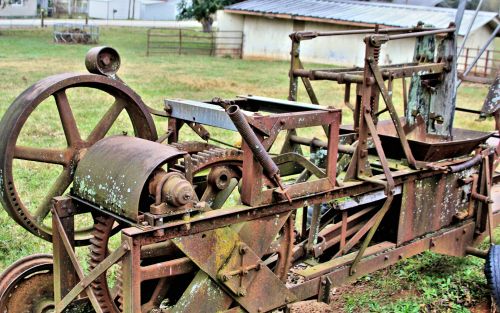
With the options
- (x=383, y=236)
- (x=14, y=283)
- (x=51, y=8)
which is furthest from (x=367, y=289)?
(x=51, y=8)

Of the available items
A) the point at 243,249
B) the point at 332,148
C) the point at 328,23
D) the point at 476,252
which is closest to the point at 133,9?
the point at 328,23

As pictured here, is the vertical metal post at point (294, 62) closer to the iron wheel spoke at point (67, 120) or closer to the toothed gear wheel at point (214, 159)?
the toothed gear wheel at point (214, 159)

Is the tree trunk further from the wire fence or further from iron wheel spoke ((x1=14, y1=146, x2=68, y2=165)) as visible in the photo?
iron wheel spoke ((x1=14, y1=146, x2=68, y2=165))

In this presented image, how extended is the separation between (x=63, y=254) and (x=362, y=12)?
2607 cm

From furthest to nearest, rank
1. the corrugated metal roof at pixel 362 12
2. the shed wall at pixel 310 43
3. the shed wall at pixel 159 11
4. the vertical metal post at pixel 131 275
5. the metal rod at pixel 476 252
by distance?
the shed wall at pixel 159 11, the corrugated metal roof at pixel 362 12, the shed wall at pixel 310 43, the metal rod at pixel 476 252, the vertical metal post at pixel 131 275

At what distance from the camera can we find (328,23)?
91.5 feet

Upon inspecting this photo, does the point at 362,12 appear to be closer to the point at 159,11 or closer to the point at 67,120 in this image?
the point at 67,120

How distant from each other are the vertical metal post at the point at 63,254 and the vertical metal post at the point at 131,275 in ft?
2.30

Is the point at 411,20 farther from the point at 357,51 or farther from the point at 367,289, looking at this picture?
the point at 367,289

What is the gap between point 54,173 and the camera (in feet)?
29.5

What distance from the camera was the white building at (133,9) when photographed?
51.3 meters

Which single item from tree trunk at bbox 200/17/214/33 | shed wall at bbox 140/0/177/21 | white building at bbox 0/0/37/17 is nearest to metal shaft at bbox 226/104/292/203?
tree trunk at bbox 200/17/214/33

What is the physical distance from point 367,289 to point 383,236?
793mm

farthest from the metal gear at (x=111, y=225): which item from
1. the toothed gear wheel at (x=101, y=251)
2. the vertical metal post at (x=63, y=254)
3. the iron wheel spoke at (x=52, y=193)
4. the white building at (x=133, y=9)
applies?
the white building at (x=133, y=9)
